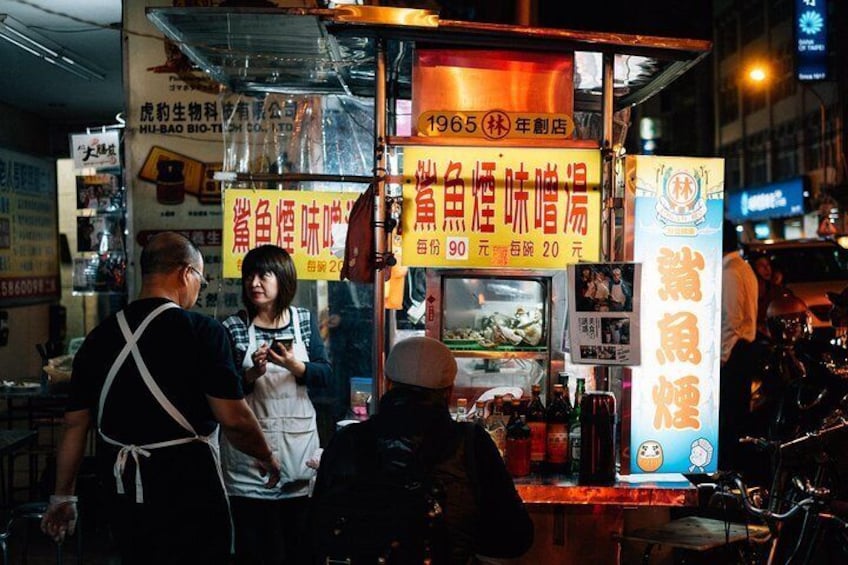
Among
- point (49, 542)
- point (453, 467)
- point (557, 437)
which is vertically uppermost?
point (453, 467)

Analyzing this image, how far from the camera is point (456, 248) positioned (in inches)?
213

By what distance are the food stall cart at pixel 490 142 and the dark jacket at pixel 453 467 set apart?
133 cm

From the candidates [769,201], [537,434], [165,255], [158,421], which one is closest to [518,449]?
[537,434]

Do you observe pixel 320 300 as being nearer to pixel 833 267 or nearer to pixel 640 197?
pixel 640 197

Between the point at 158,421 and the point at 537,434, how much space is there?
79.0 inches

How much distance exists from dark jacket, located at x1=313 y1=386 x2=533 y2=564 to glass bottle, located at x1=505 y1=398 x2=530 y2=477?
143 cm

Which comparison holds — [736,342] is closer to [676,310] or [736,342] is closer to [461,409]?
[676,310]

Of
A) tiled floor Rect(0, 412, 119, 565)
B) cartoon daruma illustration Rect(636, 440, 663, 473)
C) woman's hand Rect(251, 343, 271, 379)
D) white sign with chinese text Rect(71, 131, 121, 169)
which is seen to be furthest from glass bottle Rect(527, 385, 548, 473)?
white sign with chinese text Rect(71, 131, 121, 169)

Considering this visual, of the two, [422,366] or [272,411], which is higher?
[422,366]

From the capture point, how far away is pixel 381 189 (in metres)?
5.29

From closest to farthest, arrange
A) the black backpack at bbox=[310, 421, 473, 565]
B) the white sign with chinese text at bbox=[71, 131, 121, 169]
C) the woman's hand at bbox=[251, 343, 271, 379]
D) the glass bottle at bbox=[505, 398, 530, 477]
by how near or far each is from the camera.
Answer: the black backpack at bbox=[310, 421, 473, 565], the glass bottle at bbox=[505, 398, 530, 477], the woman's hand at bbox=[251, 343, 271, 379], the white sign with chinese text at bbox=[71, 131, 121, 169]

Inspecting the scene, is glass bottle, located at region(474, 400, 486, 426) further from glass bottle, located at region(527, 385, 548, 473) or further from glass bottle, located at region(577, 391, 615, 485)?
glass bottle, located at region(577, 391, 615, 485)

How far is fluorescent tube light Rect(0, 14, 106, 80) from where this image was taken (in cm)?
966

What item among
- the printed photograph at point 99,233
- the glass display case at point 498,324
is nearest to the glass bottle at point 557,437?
the glass display case at point 498,324
